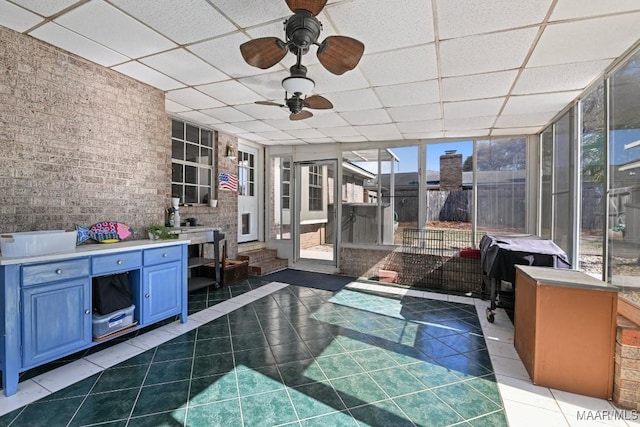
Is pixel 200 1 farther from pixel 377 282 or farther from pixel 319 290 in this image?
pixel 377 282

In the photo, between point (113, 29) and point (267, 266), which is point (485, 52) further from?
point (267, 266)

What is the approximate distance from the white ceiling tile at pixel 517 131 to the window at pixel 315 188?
→ 4.68 meters

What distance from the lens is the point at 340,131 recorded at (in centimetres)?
542

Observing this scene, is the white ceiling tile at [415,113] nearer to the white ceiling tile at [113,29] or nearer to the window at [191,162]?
the white ceiling tile at [113,29]

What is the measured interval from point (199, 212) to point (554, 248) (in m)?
5.23

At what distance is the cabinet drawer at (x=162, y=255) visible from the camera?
3.11 metres

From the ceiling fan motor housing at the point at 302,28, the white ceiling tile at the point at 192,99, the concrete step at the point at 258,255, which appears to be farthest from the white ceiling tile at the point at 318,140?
the ceiling fan motor housing at the point at 302,28

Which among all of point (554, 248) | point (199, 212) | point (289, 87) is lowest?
point (554, 248)

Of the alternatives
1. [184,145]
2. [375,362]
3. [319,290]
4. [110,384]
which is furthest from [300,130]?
[110,384]

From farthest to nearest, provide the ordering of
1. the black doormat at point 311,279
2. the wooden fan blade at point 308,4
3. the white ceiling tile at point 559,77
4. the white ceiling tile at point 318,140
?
1. the white ceiling tile at point 318,140
2. the black doormat at point 311,279
3. the white ceiling tile at point 559,77
4. the wooden fan blade at point 308,4

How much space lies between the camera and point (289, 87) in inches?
98.7

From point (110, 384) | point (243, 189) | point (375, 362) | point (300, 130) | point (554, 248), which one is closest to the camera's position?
point (110, 384)

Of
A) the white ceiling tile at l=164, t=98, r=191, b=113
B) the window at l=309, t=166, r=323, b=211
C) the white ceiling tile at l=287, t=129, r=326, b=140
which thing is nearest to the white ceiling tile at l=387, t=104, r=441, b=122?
the white ceiling tile at l=287, t=129, r=326, b=140

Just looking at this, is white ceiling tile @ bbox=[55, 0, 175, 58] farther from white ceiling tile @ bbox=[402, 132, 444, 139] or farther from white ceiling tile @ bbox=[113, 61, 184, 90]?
white ceiling tile @ bbox=[402, 132, 444, 139]
